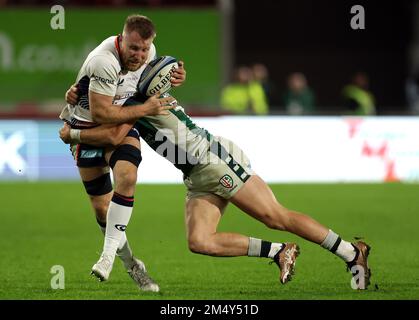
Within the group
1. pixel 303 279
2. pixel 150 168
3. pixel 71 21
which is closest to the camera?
pixel 303 279

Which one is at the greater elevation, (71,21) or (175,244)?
(71,21)

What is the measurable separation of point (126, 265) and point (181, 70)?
5.03 feet

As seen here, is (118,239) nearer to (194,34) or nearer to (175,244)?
(175,244)

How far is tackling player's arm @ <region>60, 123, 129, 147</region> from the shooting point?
7.35 m

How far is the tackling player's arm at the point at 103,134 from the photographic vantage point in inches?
289

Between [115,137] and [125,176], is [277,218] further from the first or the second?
[115,137]

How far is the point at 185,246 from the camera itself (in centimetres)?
1045

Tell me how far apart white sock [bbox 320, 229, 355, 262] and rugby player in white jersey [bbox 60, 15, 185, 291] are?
1307mm

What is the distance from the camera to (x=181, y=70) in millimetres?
7465

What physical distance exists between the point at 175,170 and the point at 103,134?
29.1ft

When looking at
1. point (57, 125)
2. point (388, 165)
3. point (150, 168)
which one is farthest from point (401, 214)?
point (57, 125)
